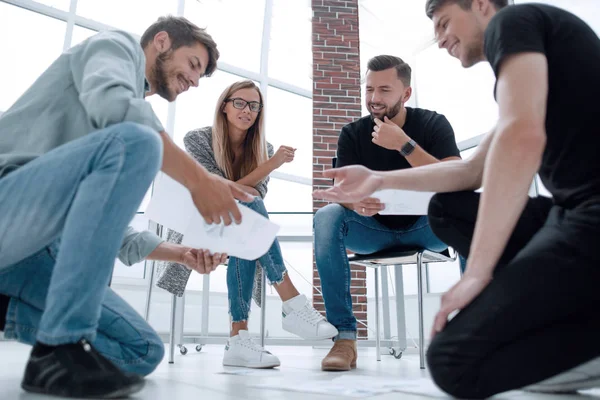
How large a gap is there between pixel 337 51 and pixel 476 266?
386 cm

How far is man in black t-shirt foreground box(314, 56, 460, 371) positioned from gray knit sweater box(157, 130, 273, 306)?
0.47 m

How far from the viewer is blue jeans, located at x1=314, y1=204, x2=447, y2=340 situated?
1756 millimetres

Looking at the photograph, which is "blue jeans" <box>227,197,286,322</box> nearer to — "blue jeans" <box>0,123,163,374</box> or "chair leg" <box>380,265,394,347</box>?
"blue jeans" <box>0,123,163,374</box>

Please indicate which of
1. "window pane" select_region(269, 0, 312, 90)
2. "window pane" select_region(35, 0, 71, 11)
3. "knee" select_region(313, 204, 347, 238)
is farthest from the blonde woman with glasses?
"window pane" select_region(269, 0, 312, 90)

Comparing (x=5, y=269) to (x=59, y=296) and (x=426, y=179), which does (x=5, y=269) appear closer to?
(x=59, y=296)

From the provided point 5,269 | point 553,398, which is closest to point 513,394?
point 553,398

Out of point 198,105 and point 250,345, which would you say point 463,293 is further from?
point 198,105

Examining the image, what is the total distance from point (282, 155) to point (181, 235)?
22.5 inches

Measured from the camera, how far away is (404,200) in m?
1.35

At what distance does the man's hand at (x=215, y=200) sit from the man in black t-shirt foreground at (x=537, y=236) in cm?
50

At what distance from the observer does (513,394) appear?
0.96m

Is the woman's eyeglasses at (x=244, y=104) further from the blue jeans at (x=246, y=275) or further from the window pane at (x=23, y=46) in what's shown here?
the window pane at (x=23, y=46)

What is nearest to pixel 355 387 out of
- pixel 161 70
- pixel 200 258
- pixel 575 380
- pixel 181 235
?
pixel 575 380

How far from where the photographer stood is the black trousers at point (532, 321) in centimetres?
77
